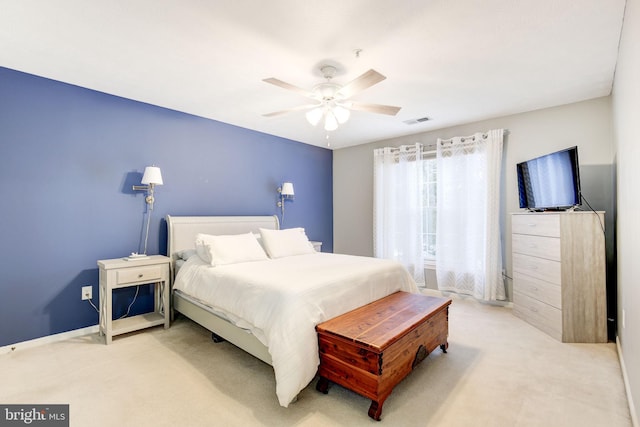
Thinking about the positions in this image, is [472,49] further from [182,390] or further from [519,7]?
[182,390]

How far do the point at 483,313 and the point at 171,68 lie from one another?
14.1ft

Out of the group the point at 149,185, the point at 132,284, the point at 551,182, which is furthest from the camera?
the point at 149,185

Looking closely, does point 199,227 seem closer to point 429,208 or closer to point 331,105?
point 331,105

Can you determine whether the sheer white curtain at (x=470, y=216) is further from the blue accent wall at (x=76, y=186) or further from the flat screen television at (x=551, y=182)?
the blue accent wall at (x=76, y=186)

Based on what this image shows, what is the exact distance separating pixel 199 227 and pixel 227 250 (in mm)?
795

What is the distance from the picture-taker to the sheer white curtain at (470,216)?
387 centimetres

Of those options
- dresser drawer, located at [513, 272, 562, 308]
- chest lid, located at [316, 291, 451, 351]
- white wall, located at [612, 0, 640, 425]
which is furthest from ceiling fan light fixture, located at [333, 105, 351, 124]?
dresser drawer, located at [513, 272, 562, 308]

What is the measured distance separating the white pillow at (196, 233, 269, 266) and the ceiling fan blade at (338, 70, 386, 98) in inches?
76.1

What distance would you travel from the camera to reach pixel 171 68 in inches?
103

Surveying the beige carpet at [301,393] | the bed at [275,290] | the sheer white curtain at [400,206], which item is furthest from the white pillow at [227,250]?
the sheer white curtain at [400,206]

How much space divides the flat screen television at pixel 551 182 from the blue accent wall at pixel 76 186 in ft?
12.6

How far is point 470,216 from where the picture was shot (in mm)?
4078

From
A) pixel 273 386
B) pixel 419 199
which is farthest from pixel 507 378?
pixel 419 199

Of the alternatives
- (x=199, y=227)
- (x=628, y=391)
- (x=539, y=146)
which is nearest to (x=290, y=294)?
(x=199, y=227)
